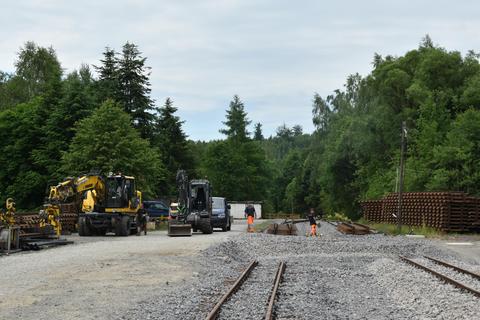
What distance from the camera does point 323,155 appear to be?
3642 inches

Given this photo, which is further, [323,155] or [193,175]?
[323,155]

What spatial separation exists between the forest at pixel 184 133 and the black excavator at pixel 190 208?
12.7 metres

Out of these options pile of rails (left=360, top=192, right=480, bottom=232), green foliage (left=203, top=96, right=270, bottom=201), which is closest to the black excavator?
pile of rails (left=360, top=192, right=480, bottom=232)

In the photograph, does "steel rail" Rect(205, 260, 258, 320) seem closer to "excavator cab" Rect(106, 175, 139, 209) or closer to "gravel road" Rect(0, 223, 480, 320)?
"gravel road" Rect(0, 223, 480, 320)

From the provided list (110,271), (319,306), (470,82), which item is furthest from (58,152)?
(319,306)

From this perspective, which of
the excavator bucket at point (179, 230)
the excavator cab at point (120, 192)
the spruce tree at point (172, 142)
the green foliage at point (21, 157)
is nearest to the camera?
the excavator bucket at point (179, 230)

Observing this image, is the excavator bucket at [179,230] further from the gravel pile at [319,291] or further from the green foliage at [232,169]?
the green foliage at [232,169]

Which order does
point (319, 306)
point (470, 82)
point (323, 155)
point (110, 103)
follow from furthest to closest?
point (323, 155) < point (470, 82) < point (110, 103) < point (319, 306)

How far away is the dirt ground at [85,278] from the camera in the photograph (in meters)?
12.2

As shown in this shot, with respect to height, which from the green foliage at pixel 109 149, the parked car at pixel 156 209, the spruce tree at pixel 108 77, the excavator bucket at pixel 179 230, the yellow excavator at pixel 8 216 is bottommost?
the excavator bucket at pixel 179 230

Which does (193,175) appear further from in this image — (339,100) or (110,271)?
(110,271)

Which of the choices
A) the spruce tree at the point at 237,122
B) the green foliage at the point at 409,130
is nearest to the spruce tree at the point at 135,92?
the green foliage at the point at 409,130

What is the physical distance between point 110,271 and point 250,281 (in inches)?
148

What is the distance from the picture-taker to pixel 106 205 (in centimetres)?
3584
